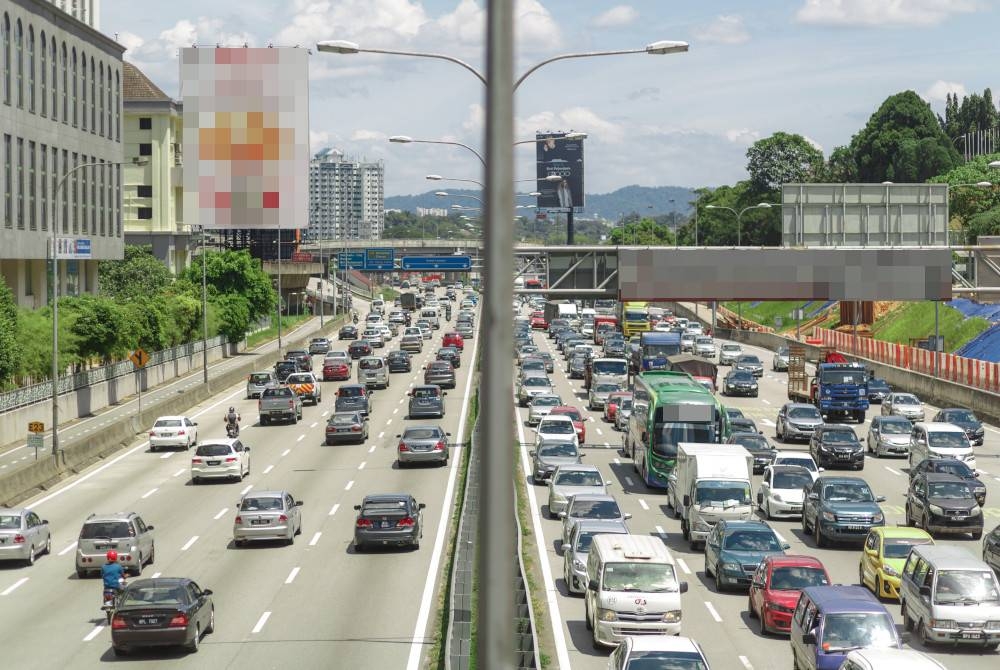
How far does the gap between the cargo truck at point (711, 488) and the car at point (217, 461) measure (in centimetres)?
1656

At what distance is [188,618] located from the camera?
82.9 ft

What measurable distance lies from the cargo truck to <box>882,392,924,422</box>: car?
26.4 metres

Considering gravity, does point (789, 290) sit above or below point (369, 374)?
above

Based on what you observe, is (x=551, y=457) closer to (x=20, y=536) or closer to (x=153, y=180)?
(x=20, y=536)

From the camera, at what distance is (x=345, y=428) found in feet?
189

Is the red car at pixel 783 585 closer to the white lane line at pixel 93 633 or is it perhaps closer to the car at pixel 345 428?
the white lane line at pixel 93 633

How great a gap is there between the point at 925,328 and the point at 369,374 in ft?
130

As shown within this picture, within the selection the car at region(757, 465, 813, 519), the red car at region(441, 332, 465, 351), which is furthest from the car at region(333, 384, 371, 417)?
the red car at region(441, 332, 465, 351)

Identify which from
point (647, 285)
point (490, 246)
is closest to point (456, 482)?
→ point (647, 285)

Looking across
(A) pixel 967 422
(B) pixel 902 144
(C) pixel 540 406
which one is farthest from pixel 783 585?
(B) pixel 902 144

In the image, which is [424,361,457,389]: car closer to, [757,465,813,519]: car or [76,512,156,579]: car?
[757,465,813,519]: car

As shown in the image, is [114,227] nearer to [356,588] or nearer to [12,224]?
[12,224]

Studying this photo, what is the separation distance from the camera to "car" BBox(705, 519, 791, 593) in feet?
99.3

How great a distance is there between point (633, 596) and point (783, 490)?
16343 mm
